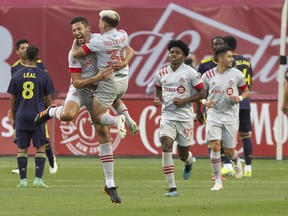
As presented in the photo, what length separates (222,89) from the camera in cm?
2077

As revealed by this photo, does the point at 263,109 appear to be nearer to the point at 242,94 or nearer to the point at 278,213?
the point at 242,94

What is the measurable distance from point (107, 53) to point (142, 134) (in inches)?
508

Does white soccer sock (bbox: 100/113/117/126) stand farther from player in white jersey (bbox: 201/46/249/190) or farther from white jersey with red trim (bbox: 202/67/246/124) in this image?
white jersey with red trim (bbox: 202/67/246/124)

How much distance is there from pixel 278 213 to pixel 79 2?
735 inches

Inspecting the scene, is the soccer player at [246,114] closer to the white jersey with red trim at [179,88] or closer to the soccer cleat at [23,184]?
the white jersey with red trim at [179,88]

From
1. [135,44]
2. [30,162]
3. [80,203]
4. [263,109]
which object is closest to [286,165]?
[263,109]

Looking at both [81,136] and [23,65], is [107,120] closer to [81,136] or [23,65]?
[23,65]

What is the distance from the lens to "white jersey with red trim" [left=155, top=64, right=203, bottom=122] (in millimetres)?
18656

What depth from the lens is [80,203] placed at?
16281mm

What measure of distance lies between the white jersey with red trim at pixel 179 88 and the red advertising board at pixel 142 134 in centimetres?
995

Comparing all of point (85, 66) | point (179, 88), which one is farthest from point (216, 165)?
point (85, 66)

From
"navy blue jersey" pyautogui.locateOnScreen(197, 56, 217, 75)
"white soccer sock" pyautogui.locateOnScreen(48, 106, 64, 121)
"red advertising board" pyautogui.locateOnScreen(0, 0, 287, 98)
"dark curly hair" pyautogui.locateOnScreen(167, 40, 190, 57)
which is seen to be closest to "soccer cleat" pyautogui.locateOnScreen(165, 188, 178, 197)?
"dark curly hair" pyautogui.locateOnScreen(167, 40, 190, 57)

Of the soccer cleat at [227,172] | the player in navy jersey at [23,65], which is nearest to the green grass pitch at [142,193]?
the player in navy jersey at [23,65]

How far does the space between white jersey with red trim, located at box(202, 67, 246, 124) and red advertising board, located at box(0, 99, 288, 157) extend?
7.92m
